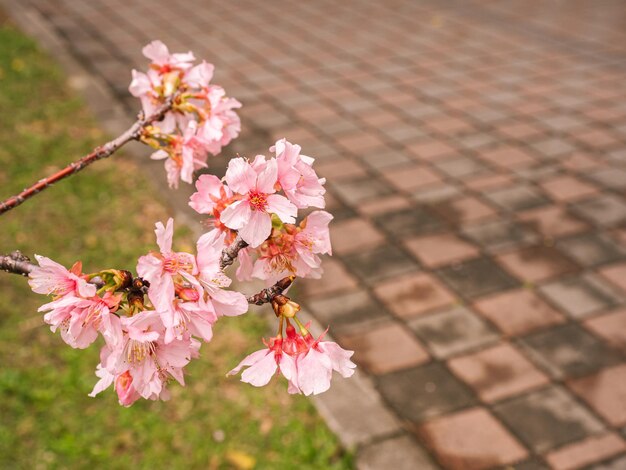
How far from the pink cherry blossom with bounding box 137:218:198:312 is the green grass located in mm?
1820

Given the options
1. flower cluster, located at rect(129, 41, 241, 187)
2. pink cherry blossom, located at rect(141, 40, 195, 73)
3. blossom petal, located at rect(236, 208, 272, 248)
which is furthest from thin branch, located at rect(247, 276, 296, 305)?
pink cherry blossom, located at rect(141, 40, 195, 73)

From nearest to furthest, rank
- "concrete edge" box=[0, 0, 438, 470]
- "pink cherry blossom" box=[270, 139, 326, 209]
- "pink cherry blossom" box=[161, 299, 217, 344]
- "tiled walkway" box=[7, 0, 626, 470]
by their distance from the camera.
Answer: "pink cherry blossom" box=[161, 299, 217, 344] → "pink cherry blossom" box=[270, 139, 326, 209] → "concrete edge" box=[0, 0, 438, 470] → "tiled walkway" box=[7, 0, 626, 470]

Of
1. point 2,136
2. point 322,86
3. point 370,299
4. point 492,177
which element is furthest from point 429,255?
point 2,136

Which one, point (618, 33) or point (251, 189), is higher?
point (251, 189)

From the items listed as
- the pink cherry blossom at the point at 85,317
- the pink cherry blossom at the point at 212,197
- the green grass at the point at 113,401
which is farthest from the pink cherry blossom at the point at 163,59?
the green grass at the point at 113,401

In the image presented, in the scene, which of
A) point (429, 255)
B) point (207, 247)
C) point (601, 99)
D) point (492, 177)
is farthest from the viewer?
point (601, 99)

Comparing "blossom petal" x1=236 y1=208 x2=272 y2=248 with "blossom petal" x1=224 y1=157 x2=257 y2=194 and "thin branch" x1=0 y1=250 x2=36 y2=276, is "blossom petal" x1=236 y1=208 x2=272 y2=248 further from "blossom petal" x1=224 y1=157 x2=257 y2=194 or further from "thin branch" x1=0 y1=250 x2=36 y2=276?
"thin branch" x1=0 y1=250 x2=36 y2=276

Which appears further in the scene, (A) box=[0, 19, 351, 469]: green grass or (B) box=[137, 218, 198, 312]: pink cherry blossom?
(A) box=[0, 19, 351, 469]: green grass

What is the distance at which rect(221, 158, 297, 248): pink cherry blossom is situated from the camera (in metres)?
Answer: 1.03

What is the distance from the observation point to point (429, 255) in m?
3.84

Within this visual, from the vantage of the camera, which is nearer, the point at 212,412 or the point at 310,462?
the point at 310,462

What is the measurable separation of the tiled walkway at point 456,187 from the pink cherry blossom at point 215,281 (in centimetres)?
177

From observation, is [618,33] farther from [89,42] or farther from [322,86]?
[89,42]

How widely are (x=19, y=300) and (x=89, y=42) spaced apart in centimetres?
414
